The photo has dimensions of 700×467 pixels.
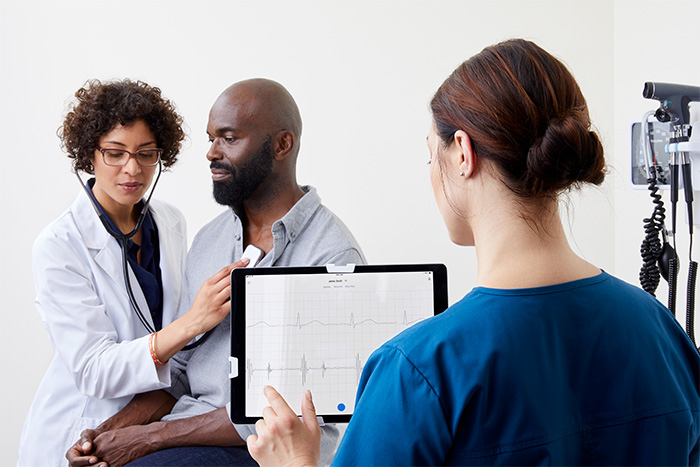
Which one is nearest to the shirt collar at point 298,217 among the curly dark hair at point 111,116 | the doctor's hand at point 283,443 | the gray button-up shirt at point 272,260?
the gray button-up shirt at point 272,260

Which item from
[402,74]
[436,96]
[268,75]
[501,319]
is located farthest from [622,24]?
[501,319]

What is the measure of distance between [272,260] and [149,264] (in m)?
0.51

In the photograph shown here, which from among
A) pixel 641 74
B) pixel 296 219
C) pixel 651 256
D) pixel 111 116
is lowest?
pixel 651 256

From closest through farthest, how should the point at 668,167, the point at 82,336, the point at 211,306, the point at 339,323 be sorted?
the point at 339,323 → the point at 211,306 → the point at 82,336 → the point at 668,167

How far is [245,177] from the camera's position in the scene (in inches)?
62.6

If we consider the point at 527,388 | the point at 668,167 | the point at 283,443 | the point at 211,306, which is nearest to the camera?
the point at 527,388

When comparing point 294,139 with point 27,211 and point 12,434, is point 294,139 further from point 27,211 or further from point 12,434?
point 12,434

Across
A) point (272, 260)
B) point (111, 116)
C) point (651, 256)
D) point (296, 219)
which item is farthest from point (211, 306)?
point (651, 256)

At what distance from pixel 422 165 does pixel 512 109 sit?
6.34 feet

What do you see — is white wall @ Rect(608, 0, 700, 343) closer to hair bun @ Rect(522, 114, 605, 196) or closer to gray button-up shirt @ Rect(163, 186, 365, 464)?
gray button-up shirt @ Rect(163, 186, 365, 464)

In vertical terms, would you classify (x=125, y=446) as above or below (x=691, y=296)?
below

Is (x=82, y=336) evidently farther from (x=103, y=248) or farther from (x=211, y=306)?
(x=211, y=306)

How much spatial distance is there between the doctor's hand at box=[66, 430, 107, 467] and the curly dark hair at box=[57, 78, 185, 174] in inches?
31.0

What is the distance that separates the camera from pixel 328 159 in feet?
8.70
